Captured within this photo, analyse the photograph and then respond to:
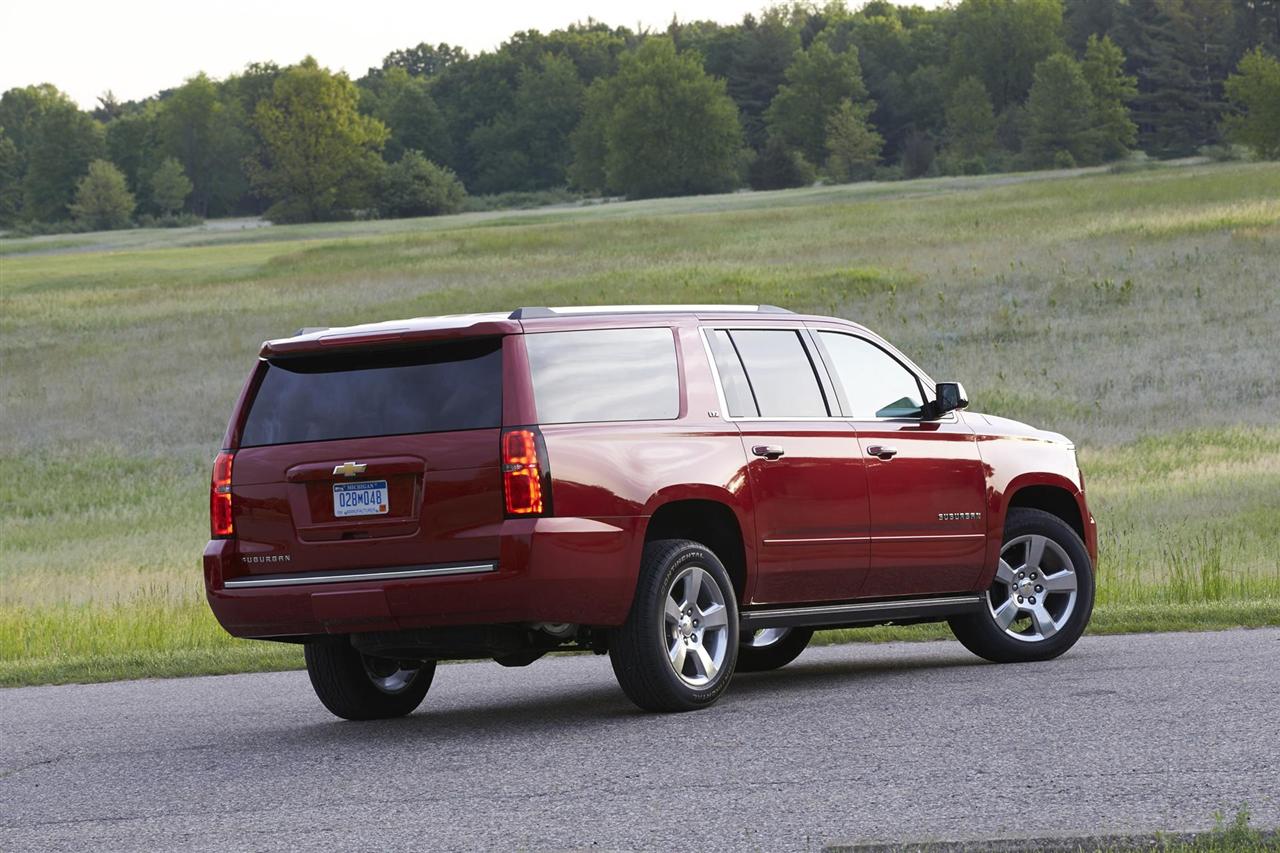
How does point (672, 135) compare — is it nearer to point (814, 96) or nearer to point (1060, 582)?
point (814, 96)

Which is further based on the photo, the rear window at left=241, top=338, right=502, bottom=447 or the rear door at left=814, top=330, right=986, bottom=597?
the rear door at left=814, top=330, right=986, bottom=597

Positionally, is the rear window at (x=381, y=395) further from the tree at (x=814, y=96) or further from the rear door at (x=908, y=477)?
the tree at (x=814, y=96)

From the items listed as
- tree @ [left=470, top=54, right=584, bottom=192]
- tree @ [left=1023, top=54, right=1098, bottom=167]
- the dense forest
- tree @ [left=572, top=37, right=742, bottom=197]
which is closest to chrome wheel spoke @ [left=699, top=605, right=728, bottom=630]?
the dense forest

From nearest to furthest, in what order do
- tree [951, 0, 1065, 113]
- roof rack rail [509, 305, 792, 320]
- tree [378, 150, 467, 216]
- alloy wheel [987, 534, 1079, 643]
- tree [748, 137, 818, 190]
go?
roof rack rail [509, 305, 792, 320] → alloy wheel [987, 534, 1079, 643] → tree [378, 150, 467, 216] → tree [748, 137, 818, 190] → tree [951, 0, 1065, 113]

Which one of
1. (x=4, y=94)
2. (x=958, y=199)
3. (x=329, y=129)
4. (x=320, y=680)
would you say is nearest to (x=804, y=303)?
(x=958, y=199)

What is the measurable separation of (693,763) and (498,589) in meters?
1.27

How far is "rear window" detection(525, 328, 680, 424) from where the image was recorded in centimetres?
869

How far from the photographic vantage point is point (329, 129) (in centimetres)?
13912

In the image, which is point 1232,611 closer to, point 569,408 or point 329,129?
point 569,408

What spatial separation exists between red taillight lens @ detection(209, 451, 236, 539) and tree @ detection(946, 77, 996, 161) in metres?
129

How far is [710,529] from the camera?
9.45 m

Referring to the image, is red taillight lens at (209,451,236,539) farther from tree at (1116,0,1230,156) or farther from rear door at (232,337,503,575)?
tree at (1116,0,1230,156)

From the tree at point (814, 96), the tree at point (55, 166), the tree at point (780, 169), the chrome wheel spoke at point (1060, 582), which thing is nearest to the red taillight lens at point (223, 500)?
the chrome wheel spoke at point (1060, 582)

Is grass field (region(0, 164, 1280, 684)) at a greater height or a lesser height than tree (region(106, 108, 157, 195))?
lesser
